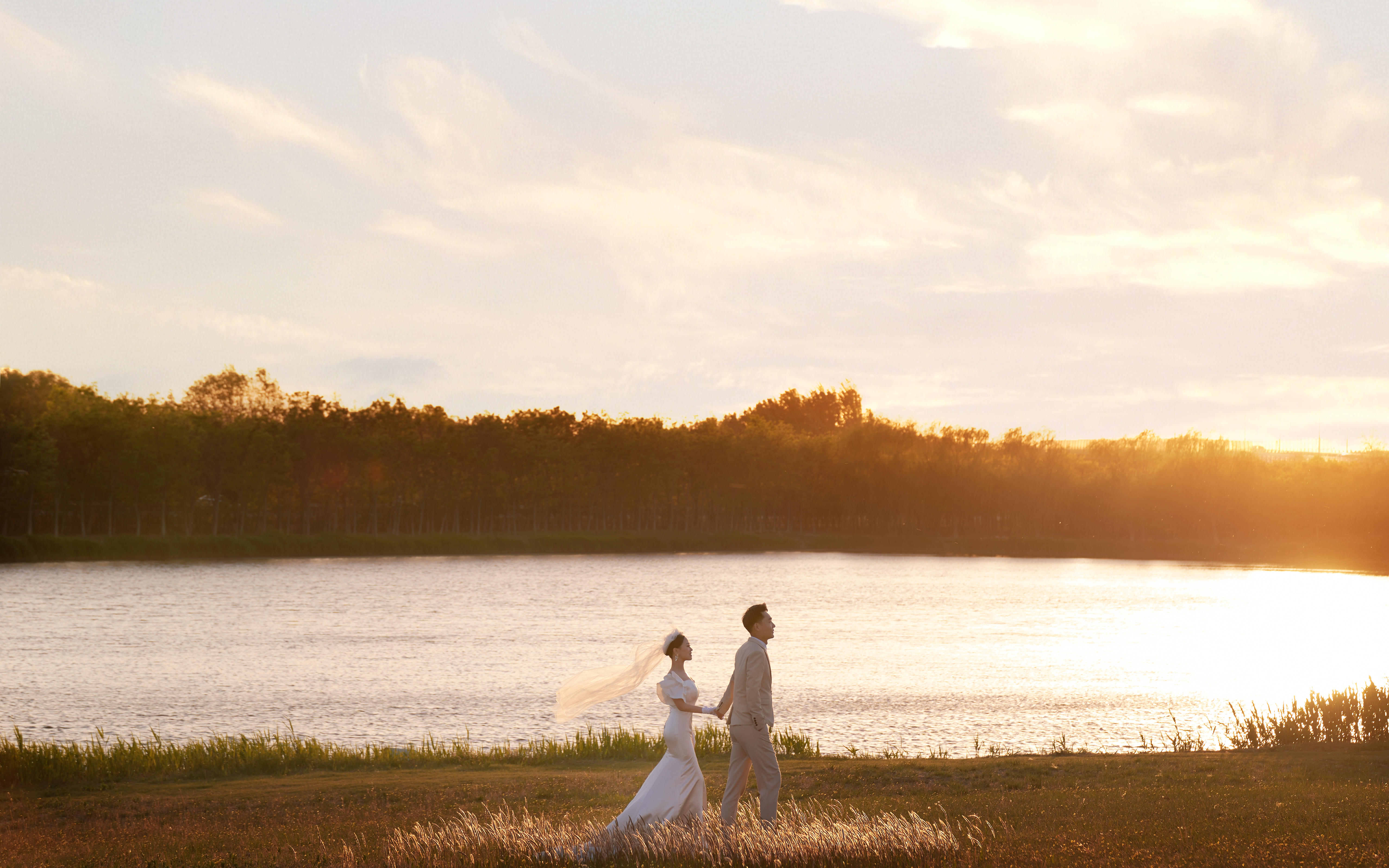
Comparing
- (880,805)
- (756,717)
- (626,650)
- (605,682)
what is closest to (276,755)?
(605,682)

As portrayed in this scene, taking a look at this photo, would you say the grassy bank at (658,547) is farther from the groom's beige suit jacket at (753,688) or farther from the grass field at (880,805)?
the groom's beige suit jacket at (753,688)

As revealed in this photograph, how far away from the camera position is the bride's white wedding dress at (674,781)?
12438 millimetres

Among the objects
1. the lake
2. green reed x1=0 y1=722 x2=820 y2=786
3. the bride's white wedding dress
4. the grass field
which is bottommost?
the lake

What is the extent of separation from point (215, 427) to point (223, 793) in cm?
10275

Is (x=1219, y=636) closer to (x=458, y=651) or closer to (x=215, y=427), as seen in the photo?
(x=458, y=651)

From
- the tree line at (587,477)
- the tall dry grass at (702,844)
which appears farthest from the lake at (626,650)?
the tree line at (587,477)

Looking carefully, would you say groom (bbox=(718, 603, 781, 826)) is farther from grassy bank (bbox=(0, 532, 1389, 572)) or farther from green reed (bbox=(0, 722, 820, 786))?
grassy bank (bbox=(0, 532, 1389, 572))

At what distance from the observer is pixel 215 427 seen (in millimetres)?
111812

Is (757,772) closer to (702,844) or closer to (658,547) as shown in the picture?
(702,844)

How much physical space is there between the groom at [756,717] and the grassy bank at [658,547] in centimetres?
9843

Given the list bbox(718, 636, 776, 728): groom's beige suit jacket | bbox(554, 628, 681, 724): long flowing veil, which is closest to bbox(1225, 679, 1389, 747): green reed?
bbox(718, 636, 776, 728): groom's beige suit jacket

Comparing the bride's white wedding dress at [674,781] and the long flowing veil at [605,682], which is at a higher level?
the long flowing veil at [605,682]

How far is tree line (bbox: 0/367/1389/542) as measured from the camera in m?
106

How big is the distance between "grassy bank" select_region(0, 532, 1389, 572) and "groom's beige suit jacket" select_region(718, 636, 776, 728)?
98586mm
